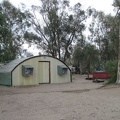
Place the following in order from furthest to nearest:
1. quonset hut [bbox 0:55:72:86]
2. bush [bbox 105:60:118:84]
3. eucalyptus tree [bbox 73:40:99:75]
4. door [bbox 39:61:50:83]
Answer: eucalyptus tree [bbox 73:40:99:75], door [bbox 39:61:50:83], quonset hut [bbox 0:55:72:86], bush [bbox 105:60:118:84]

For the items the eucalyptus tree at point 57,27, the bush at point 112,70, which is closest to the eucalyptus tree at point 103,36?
the eucalyptus tree at point 57,27

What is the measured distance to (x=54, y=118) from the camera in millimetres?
7141

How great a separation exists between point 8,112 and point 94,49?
33.0 meters

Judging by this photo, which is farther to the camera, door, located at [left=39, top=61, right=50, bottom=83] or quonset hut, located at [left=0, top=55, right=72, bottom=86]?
door, located at [left=39, top=61, right=50, bottom=83]

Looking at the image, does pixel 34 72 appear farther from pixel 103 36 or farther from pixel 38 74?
pixel 103 36

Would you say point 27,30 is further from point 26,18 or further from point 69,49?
point 69,49

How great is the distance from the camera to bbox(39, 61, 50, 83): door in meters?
23.6

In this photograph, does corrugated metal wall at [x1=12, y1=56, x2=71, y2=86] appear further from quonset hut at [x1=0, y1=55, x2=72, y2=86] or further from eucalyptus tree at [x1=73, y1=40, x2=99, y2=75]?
eucalyptus tree at [x1=73, y1=40, x2=99, y2=75]

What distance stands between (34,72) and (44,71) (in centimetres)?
132

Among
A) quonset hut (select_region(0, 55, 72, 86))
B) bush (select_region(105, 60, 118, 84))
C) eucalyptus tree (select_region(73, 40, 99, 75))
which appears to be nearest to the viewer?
bush (select_region(105, 60, 118, 84))

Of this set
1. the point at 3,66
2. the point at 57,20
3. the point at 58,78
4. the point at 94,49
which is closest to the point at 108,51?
the point at 94,49

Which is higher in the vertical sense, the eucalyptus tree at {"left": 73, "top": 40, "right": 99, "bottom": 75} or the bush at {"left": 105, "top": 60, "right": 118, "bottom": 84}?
the eucalyptus tree at {"left": 73, "top": 40, "right": 99, "bottom": 75}

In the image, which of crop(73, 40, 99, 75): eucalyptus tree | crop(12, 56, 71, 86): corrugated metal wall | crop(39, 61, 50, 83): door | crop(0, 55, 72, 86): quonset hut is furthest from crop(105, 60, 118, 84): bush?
crop(73, 40, 99, 75): eucalyptus tree

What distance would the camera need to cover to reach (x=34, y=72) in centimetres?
2281
